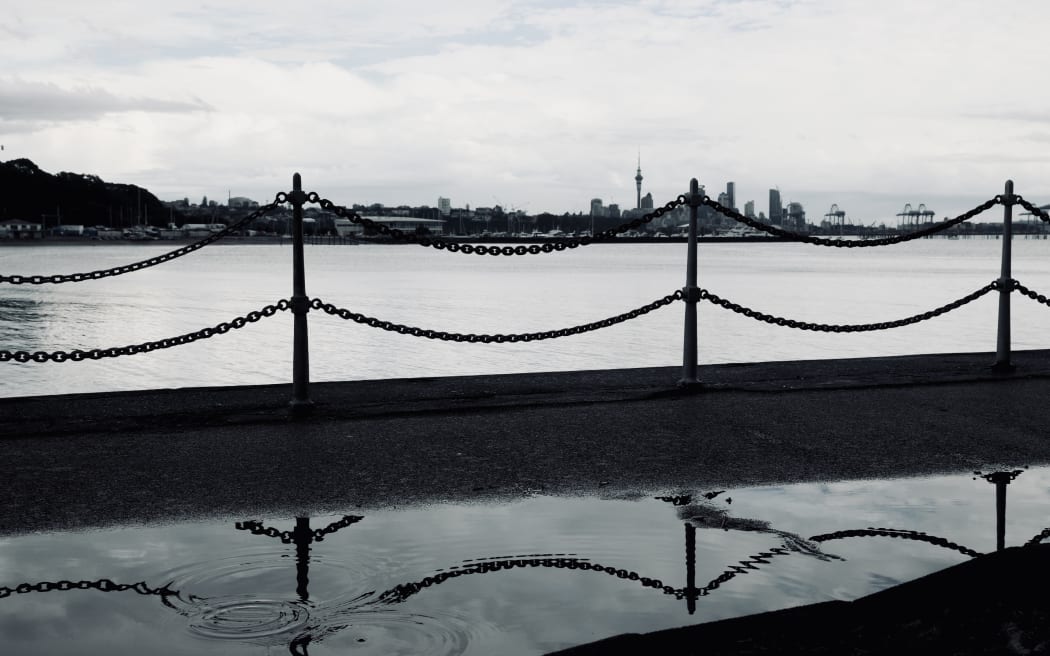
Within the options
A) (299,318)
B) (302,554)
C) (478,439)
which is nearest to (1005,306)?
(478,439)

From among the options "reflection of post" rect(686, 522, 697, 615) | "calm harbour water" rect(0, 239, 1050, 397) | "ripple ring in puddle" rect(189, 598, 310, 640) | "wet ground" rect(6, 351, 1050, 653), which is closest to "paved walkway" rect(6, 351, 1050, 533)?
"wet ground" rect(6, 351, 1050, 653)

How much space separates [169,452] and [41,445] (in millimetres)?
776

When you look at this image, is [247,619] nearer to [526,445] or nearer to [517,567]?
[517,567]

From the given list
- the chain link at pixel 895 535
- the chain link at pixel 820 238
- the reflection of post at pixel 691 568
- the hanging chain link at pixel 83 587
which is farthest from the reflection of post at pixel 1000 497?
the hanging chain link at pixel 83 587

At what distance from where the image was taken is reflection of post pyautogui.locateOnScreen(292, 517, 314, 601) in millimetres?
3602

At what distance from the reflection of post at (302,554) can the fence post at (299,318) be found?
239 centimetres

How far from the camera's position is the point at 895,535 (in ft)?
13.9

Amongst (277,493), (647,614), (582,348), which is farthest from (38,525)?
(582,348)

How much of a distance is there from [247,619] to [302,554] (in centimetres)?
70

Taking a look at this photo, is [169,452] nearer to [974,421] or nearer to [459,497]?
[459,497]

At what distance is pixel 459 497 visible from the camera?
4.85 metres

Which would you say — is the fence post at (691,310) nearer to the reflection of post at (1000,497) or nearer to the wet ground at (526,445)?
the wet ground at (526,445)

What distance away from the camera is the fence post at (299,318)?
22.4 ft

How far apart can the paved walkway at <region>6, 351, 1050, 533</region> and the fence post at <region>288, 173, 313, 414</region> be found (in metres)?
0.15
